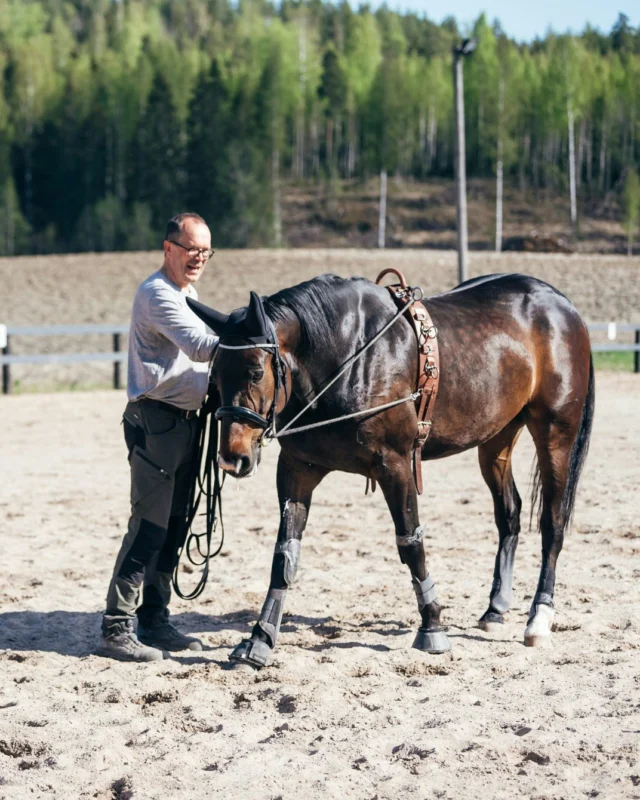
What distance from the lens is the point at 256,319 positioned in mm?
4168

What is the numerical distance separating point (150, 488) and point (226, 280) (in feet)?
94.6

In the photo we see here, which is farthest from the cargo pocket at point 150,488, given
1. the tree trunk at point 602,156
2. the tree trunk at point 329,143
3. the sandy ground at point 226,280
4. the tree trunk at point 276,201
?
the tree trunk at point 329,143

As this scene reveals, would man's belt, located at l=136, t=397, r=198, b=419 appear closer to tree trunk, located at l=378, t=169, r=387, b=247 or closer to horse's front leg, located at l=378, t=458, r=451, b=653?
horse's front leg, located at l=378, t=458, r=451, b=653

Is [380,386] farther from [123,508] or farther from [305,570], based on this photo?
[123,508]

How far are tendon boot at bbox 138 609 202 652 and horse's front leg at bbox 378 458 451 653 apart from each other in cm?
109

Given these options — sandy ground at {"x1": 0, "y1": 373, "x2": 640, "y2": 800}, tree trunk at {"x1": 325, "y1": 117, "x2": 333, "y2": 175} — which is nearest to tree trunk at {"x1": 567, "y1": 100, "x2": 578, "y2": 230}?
tree trunk at {"x1": 325, "y1": 117, "x2": 333, "y2": 175}

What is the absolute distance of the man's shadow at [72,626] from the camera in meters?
4.98

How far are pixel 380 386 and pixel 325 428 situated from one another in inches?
12.7

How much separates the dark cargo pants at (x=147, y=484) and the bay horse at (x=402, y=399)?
0.49 meters

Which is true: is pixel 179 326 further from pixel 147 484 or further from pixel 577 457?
pixel 577 457

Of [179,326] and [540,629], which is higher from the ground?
[179,326]

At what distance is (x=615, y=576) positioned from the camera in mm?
5926

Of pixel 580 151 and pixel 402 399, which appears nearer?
pixel 402 399

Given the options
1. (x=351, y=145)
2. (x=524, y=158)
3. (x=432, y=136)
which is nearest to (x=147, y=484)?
(x=524, y=158)
